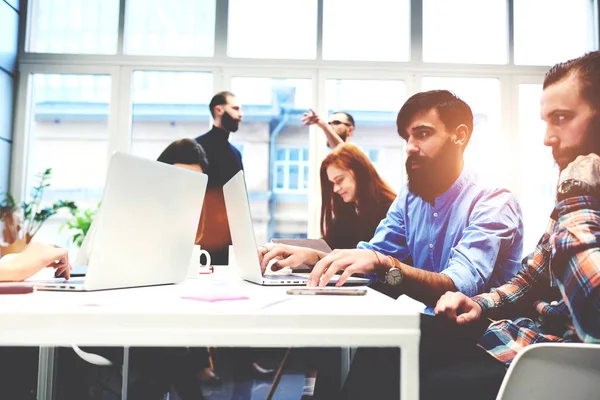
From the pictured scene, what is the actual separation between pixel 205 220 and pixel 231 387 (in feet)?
3.98

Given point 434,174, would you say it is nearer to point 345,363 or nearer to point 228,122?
point 345,363

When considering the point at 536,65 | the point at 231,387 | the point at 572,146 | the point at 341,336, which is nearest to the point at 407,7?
the point at 536,65

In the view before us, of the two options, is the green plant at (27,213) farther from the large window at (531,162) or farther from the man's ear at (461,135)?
the large window at (531,162)

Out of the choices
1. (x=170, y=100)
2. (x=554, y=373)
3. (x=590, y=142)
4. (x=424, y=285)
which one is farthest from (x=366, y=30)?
(x=554, y=373)

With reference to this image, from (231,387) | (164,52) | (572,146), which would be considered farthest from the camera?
(164,52)

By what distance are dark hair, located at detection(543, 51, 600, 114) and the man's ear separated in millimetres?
780

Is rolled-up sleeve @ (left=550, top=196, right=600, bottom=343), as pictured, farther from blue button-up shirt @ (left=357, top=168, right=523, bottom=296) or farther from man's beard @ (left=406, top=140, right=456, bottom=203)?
man's beard @ (left=406, top=140, right=456, bottom=203)

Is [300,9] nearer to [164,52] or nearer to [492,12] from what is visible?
[164,52]

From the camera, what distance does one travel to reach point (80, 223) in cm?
371

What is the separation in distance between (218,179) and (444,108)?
1.75 m

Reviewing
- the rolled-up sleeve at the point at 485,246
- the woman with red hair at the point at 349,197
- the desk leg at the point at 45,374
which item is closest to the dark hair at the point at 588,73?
the rolled-up sleeve at the point at 485,246

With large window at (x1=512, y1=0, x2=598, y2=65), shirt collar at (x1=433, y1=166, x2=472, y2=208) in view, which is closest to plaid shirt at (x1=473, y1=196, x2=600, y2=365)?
shirt collar at (x1=433, y1=166, x2=472, y2=208)

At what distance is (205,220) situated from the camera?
3646mm

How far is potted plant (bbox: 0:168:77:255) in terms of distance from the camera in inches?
142
